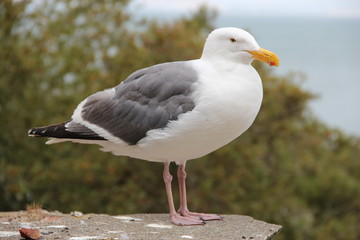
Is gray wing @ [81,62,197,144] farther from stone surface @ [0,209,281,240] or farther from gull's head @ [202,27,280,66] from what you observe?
stone surface @ [0,209,281,240]

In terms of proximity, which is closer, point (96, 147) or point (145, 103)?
point (145, 103)

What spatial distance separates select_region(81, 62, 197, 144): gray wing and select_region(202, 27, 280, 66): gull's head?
1.06ft

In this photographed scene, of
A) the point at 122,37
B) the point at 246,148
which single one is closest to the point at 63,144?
the point at 122,37

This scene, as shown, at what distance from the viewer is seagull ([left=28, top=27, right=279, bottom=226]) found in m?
5.54

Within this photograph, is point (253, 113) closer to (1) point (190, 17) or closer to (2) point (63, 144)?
(2) point (63, 144)

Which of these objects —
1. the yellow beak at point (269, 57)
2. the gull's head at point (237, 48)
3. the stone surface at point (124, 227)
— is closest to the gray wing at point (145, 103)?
the gull's head at point (237, 48)

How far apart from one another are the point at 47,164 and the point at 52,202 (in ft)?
2.51

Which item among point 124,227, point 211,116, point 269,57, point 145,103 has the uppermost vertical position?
point 269,57

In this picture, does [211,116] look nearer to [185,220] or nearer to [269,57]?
[269,57]

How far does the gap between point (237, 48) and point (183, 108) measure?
75 cm

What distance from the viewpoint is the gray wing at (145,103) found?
5723mm

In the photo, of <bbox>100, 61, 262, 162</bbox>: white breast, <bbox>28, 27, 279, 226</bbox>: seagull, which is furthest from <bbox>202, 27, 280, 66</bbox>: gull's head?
<bbox>100, 61, 262, 162</bbox>: white breast

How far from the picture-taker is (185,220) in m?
6.18

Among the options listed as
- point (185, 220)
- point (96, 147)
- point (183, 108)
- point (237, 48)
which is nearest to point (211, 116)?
point (183, 108)
